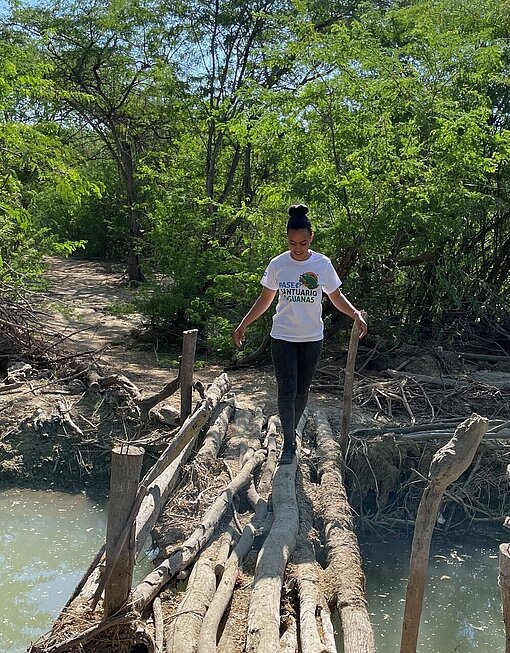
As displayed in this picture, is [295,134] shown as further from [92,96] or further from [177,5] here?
[92,96]

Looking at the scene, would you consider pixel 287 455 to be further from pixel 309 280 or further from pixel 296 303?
pixel 309 280

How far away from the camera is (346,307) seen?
210 inches

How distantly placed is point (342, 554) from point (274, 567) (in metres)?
0.61

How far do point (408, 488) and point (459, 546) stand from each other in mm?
745

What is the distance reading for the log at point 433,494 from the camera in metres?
3.15

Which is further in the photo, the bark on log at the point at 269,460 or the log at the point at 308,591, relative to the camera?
the bark on log at the point at 269,460

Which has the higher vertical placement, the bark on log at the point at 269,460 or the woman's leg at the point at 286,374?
the woman's leg at the point at 286,374

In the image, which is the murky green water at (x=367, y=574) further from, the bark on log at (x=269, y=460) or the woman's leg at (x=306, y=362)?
the woman's leg at (x=306, y=362)

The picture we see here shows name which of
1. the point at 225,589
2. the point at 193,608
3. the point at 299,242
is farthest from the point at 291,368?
the point at 193,608

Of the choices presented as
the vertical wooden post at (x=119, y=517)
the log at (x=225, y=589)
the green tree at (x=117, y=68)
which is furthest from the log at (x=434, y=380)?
the green tree at (x=117, y=68)

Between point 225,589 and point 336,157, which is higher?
point 336,157

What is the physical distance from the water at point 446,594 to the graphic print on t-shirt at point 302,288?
7.27 feet

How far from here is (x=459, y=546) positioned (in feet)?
21.5

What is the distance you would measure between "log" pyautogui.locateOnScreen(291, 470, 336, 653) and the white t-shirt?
48.6 inches
